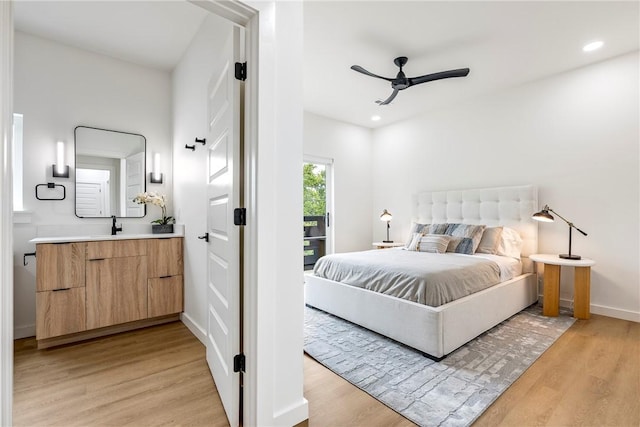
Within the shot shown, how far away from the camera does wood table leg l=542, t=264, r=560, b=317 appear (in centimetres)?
311

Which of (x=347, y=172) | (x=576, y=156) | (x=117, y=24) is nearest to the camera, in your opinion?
(x=117, y=24)

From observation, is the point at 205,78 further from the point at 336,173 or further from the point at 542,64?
the point at 542,64

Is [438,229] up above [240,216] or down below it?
below

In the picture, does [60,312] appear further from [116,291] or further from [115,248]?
[115,248]

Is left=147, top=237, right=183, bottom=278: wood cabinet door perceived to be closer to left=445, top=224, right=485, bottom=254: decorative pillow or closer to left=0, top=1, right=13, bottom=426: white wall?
left=0, top=1, right=13, bottom=426: white wall

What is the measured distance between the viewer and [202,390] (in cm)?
184

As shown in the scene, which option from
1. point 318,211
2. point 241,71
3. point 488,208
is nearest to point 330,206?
point 318,211

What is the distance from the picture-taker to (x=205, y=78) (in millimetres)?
2520

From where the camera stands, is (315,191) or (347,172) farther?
(347,172)

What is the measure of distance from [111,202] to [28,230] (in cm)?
67

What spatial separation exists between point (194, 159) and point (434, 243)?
2.81m

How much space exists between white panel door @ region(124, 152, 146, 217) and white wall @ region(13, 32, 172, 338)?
0.08 m

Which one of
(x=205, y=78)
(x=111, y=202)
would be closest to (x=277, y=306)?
(x=205, y=78)

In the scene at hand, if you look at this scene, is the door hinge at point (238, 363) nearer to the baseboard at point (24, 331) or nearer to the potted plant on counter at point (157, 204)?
the potted plant on counter at point (157, 204)
